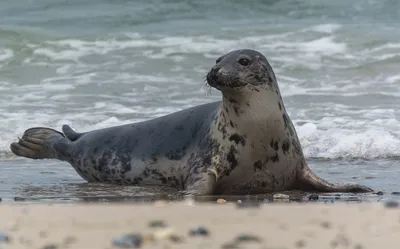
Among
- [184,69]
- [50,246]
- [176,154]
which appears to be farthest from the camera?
[184,69]

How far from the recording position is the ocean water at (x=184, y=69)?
22.8 feet

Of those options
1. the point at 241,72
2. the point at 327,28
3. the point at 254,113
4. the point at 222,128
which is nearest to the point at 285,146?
the point at 254,113

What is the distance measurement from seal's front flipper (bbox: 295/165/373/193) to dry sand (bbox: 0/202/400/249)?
3.77 feet

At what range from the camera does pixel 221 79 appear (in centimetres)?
502

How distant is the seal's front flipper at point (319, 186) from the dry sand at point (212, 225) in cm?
115

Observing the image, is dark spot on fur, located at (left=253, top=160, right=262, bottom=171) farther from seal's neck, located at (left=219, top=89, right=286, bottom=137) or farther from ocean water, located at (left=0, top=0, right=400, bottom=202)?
ocean water, located at (left=0, top=0, right=400, bottom=202)

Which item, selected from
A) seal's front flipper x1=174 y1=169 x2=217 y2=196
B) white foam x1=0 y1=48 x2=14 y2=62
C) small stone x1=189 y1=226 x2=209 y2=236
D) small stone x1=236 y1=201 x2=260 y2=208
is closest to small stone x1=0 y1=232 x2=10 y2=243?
small stone x1=189 y1=226 x2=209 y2=236

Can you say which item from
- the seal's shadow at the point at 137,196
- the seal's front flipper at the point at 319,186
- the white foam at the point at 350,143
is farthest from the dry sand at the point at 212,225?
the white foam at the point at 350,143

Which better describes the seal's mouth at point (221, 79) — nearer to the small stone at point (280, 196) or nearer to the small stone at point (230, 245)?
the small stone at point (280, 196)

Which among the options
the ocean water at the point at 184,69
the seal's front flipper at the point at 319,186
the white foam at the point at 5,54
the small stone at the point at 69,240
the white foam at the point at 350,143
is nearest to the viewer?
the small stone at the point at 69,240

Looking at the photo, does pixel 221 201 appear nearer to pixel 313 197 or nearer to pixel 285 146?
pixel 313 197

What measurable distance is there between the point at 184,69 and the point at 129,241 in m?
8.32

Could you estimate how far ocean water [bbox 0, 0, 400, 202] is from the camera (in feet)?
22.8

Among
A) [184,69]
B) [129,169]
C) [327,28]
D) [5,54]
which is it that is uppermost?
[327,28]
